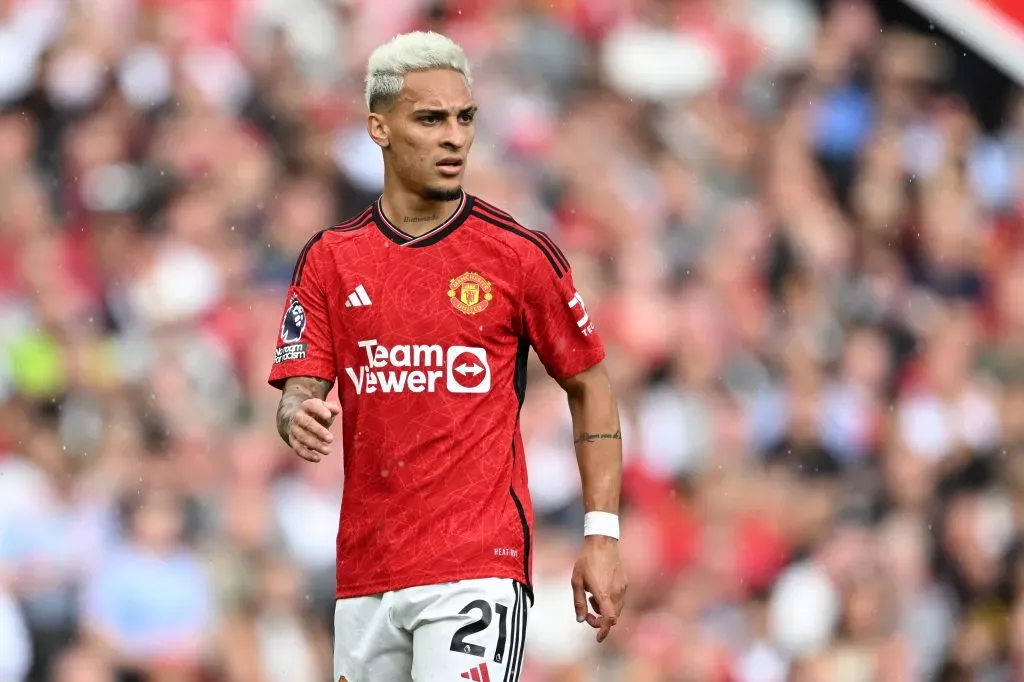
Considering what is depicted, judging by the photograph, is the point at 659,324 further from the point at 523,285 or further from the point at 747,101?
the point at 523,285

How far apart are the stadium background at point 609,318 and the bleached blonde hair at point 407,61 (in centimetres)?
407

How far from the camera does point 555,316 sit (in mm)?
4070

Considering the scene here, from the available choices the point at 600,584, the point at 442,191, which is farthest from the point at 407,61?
the point at 600,584

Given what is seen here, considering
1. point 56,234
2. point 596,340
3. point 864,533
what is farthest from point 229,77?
point 596,340

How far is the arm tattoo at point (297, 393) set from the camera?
391 centimetres

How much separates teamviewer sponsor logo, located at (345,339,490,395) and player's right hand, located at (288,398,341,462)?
335 millimetres

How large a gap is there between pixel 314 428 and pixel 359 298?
53cm

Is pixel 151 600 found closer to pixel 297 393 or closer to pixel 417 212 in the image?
pixel 297 393

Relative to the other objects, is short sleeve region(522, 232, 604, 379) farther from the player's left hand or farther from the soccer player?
the player's left hand

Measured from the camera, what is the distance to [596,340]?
13.6ft

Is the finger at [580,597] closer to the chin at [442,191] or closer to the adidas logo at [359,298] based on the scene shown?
Result: the adidas logo at [359,298]

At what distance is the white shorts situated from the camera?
3.85m

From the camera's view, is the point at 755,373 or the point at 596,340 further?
the point at 755,373

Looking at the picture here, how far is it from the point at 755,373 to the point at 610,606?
4.98 metres
